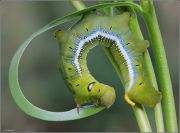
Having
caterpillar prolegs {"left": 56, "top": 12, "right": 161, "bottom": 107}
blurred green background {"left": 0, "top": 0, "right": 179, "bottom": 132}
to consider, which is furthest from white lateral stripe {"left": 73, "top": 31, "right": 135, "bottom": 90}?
blurred green background {"left": 0, "top": 0, "right": 179, "bottom": 132}

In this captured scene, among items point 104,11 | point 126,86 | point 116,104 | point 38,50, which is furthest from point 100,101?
point 38,50

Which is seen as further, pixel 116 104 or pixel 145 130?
pixel 116 104

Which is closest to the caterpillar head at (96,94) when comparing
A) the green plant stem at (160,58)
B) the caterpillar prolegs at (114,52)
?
the caterpillar prolegs at (114,52)

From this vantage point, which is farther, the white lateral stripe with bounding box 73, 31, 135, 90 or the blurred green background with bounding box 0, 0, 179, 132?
the blurred green background with bounding box 0, 0, 179, 132

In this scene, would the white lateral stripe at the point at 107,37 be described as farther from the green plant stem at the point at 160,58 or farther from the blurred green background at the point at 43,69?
the blurred green background at the point at 43,69

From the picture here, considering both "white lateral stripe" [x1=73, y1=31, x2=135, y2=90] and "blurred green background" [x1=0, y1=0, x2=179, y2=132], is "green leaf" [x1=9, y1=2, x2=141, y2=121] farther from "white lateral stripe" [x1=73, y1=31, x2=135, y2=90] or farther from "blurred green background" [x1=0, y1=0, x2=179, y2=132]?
"blurred green background" [x1=0, y1=0, x2=179, y2=132]

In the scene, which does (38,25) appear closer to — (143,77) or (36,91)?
(36,91)
